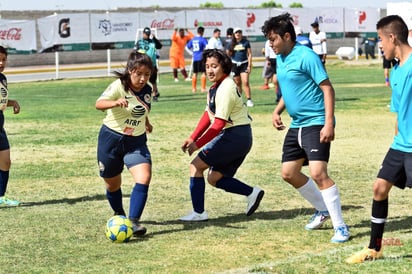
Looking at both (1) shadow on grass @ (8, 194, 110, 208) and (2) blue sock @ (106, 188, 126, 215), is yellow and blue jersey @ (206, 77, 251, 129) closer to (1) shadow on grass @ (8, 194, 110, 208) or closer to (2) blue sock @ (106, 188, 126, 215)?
(2) blue sock @ (106, 188, 126, 215)

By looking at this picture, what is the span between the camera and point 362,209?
935 cm

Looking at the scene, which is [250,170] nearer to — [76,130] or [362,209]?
[362,209]

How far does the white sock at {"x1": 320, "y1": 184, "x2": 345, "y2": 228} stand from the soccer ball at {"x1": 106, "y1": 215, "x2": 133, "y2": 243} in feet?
5.99

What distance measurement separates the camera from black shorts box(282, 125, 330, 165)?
784 cm

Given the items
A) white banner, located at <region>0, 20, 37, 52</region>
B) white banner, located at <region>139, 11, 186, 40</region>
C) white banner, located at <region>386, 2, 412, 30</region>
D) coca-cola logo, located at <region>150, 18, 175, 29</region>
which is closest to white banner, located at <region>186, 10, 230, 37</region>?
white banner, located at <region>139, 11, 186, 40</region>

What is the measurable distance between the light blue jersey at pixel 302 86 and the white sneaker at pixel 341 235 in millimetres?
971

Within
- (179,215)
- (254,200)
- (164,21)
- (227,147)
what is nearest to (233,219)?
(254,200)

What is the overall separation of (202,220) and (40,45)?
33095 mm

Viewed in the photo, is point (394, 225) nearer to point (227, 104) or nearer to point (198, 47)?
point (227, 104)

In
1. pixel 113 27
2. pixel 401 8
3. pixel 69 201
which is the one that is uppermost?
pixel 401 8

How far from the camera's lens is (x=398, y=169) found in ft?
22.3

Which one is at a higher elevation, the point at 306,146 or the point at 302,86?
the point at 302,86

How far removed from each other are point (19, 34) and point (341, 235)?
3294cm

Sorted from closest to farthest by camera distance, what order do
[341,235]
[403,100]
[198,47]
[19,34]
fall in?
[403,100], [341,235], [198,47], [19,34]
